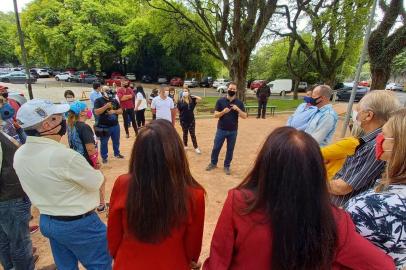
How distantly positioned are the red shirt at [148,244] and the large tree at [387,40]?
11273 mm

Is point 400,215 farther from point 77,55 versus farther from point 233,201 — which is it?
point 77,55

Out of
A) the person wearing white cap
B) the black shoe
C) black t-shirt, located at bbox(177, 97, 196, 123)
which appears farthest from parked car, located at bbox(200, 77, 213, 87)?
the person wearing white cap

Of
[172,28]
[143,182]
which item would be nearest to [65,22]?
[172,28]

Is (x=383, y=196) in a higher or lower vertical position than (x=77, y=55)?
lower

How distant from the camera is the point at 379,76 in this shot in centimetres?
1052

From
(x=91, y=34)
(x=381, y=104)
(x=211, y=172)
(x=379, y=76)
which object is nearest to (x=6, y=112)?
(x=211, y=172)

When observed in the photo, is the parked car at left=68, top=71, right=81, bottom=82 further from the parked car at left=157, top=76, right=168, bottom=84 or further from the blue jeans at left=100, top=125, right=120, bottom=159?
the blue jeans at left=100, top=125, right=120, bottom=159

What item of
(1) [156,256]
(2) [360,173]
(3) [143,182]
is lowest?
(1) [156,256]

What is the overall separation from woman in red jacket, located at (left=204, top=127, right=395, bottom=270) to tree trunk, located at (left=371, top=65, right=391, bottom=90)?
11.3 meters

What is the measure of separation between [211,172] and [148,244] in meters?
4.23

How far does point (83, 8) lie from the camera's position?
99.8 feet

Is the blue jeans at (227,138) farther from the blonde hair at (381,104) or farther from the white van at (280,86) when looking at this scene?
the white van at (280,86)

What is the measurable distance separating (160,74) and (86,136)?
114 ft

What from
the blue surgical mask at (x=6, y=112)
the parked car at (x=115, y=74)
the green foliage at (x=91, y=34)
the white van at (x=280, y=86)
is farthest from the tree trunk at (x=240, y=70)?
the parked car at (x=115, y=74)
